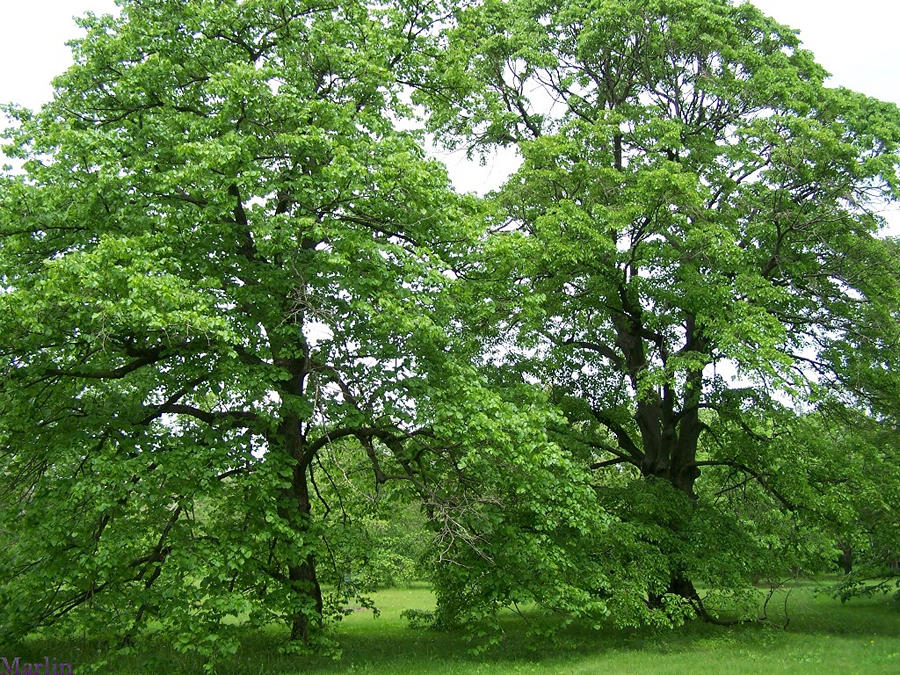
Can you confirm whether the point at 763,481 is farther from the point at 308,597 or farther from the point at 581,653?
the point at 308,597

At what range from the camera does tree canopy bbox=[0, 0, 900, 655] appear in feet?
33.3

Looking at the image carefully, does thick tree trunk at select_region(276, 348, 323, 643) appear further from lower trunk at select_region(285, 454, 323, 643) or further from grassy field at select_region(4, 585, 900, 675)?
grassy field at select_region(4, 585, 900, 675)

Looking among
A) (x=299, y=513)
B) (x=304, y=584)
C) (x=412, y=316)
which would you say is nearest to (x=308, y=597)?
(x=304, y=584)

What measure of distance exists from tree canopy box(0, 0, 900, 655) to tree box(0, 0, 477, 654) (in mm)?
66

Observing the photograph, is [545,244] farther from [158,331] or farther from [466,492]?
[158,331]

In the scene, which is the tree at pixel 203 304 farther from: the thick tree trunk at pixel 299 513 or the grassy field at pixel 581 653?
the grassy field at pixel 581 653

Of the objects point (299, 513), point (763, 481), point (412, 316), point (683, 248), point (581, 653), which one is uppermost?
point (683, 248)

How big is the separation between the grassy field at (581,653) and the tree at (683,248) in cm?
103

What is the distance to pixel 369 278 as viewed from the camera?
10.5 metres

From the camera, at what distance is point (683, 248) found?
14.1 m

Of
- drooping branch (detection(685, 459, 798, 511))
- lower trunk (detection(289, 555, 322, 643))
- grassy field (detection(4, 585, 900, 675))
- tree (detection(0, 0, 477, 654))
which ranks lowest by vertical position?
grassy field (detection(4, 585, 900, 675))

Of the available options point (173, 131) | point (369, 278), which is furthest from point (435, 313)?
point (173, 131)

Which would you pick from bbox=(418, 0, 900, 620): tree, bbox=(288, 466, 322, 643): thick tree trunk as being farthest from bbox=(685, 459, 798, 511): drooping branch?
bbox=(288, 466, 322, 643): thick tree trunk

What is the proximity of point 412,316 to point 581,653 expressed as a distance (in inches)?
284
